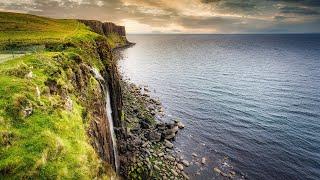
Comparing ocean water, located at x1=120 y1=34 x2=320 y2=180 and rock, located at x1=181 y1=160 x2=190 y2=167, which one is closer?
rock, located at x1=181 y1=160 x2=190 y2=167

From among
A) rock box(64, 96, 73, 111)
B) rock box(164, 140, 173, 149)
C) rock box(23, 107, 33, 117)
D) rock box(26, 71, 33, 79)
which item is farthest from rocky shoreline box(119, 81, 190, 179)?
rock box(23, 107, 33, 117)

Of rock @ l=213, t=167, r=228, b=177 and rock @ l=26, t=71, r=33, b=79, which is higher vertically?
rock @ l=26, t=71, r=33, b=79

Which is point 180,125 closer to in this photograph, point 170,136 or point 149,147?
point 170,136

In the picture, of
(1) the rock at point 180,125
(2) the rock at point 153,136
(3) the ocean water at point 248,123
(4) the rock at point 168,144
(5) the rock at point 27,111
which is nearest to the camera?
(5) the rock at point 27,111

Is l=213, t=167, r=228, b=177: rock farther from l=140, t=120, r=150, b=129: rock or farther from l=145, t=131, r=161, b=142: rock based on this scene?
l=140, t=120, r=150, b=129: rock

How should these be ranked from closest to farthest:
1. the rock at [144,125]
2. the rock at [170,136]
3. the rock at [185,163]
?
the rock at [185,163], the rock at [170,136], the rock at [144,125]

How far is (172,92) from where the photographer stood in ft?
245

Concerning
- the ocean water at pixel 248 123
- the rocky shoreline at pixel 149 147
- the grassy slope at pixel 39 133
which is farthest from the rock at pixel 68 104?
the ocean water at pixel 248 123

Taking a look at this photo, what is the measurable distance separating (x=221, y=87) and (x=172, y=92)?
15603mm

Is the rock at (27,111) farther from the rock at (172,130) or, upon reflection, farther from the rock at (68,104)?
the rock at (172,130)

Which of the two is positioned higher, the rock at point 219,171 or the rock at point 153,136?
the rock at point 153,136

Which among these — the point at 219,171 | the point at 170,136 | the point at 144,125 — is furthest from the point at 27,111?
the point at 144,125

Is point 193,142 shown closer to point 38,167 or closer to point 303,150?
point 303,150

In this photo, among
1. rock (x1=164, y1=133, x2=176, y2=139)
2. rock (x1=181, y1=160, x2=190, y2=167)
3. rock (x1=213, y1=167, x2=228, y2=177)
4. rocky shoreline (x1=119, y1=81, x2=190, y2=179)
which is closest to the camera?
rocky shoreline (x1=119, y1=81, x2=190, y2=179)
